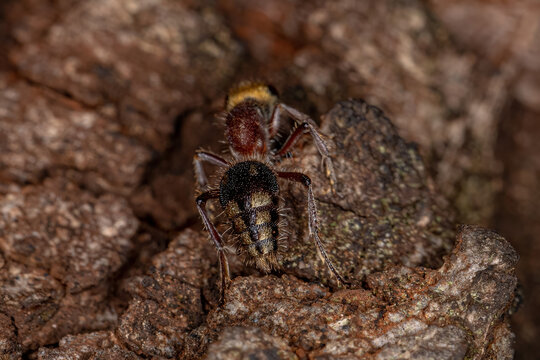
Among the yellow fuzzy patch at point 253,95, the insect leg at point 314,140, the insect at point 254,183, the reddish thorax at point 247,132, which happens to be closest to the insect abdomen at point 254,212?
the insect at point 254,183

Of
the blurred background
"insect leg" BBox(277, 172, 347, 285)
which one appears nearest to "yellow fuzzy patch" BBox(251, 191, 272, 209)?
"insect leg" BBox(277, 172, 347, 285)

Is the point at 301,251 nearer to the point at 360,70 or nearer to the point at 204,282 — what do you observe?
the point at 204,282

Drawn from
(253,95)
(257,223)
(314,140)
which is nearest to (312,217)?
(257,223)

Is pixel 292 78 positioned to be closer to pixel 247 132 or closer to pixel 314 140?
pixel 247 132

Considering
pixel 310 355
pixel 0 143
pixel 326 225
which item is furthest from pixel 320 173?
pixel 0 143

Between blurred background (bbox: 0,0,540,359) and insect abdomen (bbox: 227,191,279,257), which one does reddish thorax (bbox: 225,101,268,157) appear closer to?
blurred background (bbox: 0,0,540,359)

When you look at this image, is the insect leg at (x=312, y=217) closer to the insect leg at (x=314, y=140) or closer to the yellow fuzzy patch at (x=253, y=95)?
the insect leg at (x=314, y=140)

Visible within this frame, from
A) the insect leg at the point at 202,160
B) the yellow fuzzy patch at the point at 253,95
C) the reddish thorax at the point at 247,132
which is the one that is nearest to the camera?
the insect leg at the point at 202,160

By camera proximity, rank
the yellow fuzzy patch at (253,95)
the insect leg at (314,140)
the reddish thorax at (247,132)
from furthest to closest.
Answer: the yellow fuzzy patch at (253,95), the reddish thorax at (247,132), the insect leg at (314,140)
